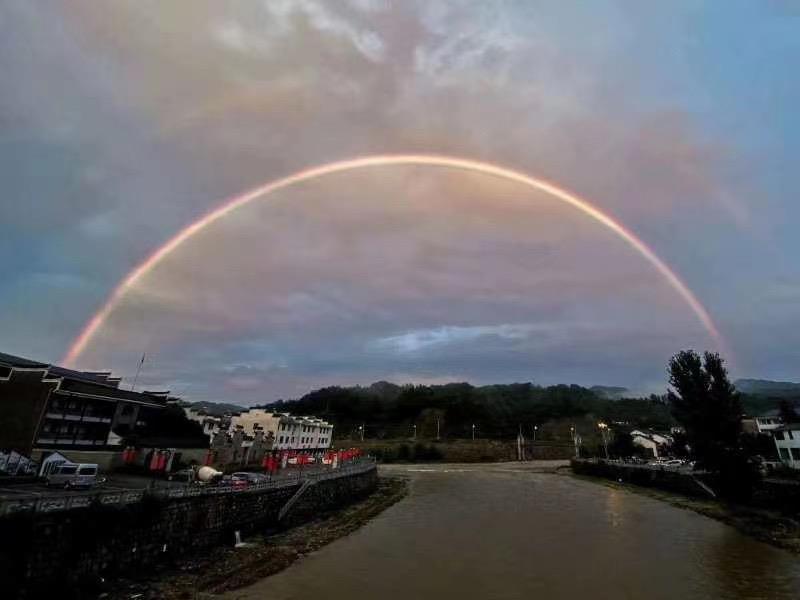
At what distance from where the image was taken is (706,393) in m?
52.6

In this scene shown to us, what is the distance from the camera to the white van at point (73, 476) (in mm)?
26828

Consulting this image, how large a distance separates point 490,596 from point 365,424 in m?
161

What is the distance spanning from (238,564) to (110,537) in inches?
262

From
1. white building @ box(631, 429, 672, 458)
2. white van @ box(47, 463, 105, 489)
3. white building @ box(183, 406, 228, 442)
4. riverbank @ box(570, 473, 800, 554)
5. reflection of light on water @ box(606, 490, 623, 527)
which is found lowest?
reflection of light on water @ box(606, 490, 623, 527)

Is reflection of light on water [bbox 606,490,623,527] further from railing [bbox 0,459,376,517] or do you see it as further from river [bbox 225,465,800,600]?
railing [bbox 0,459,376,517]

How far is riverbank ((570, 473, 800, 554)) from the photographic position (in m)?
31.0

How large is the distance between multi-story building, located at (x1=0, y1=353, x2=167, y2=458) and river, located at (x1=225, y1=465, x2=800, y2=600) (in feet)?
95.0

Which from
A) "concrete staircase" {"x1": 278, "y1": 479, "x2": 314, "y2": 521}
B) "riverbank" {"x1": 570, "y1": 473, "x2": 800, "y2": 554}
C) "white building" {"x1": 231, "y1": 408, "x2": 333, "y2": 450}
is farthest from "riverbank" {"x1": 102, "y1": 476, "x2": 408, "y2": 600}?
"white building" {"x1": 231, "y1": 408, "x2": 333, "y2": 450}

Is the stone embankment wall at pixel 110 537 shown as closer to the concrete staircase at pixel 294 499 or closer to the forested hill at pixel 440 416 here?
the concrete staircase at pixel 294 499

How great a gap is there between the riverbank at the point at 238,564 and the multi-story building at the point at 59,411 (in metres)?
23.7

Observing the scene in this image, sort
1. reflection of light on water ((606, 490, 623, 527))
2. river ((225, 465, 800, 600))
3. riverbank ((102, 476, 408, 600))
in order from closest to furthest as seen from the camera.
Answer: riverbank ((102, 476, 408, 600))
river ((225, 465, 800, 600))
reflection of light on water ((606, 490, 623, 527))

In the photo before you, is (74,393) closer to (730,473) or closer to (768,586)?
(768,586)

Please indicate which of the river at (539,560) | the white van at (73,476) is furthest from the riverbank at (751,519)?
the white van at (73,476)

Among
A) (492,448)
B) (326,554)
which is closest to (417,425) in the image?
(492,448)
